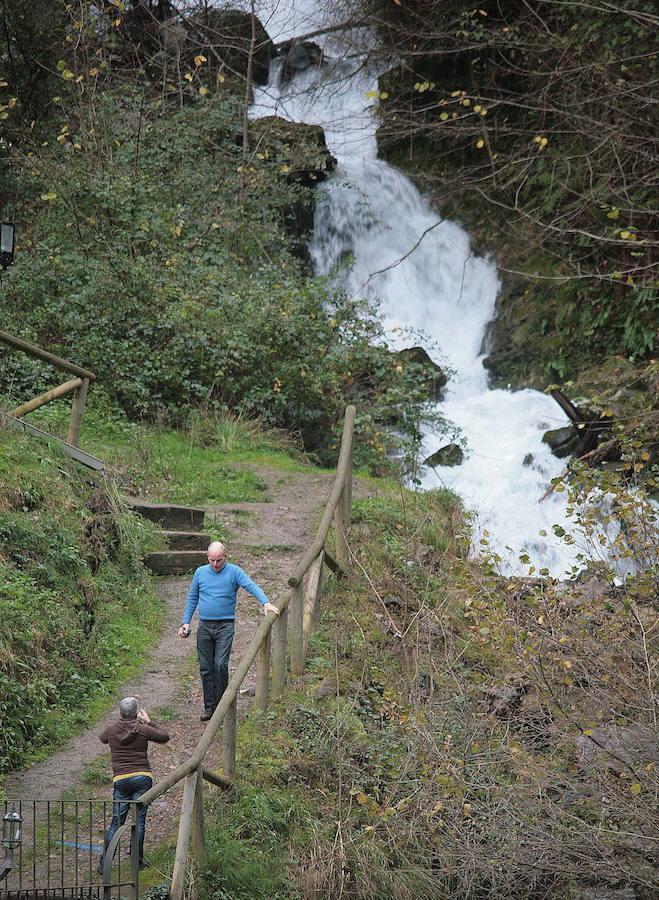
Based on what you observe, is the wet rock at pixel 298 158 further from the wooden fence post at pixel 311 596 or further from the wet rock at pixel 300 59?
the wooden fence post at pixel 311 596

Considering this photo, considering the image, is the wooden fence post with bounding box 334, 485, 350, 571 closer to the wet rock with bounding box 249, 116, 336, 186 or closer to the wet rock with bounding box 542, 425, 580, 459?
the wet rock with bounding box 542, 425, 580, 459

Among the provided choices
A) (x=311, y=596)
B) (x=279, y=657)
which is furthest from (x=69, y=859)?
(x=311, y=596)

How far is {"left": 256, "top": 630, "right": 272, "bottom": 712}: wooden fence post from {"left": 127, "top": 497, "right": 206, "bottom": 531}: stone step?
4078 mm

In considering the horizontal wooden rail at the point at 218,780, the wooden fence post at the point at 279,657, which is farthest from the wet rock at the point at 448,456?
the horizontal wooden rail at the point at 218,780

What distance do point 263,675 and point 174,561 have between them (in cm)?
363

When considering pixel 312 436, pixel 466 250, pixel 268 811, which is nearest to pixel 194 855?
pixel 268 811

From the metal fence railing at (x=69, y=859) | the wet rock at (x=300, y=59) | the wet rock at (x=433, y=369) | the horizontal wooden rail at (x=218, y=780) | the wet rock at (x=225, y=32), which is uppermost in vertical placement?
the wet rock at (x=300, y=59)

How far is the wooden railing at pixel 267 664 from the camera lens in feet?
19.0

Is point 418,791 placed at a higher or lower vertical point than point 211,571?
lower

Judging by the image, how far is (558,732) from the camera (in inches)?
288

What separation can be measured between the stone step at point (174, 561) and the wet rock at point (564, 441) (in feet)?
26.9

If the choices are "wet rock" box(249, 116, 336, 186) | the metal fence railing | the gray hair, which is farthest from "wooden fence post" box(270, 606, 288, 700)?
"wet rock" box(249, 116, 336, 186)

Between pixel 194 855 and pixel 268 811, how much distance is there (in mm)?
974

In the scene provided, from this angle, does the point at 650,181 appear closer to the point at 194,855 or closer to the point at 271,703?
the point at 271,703
